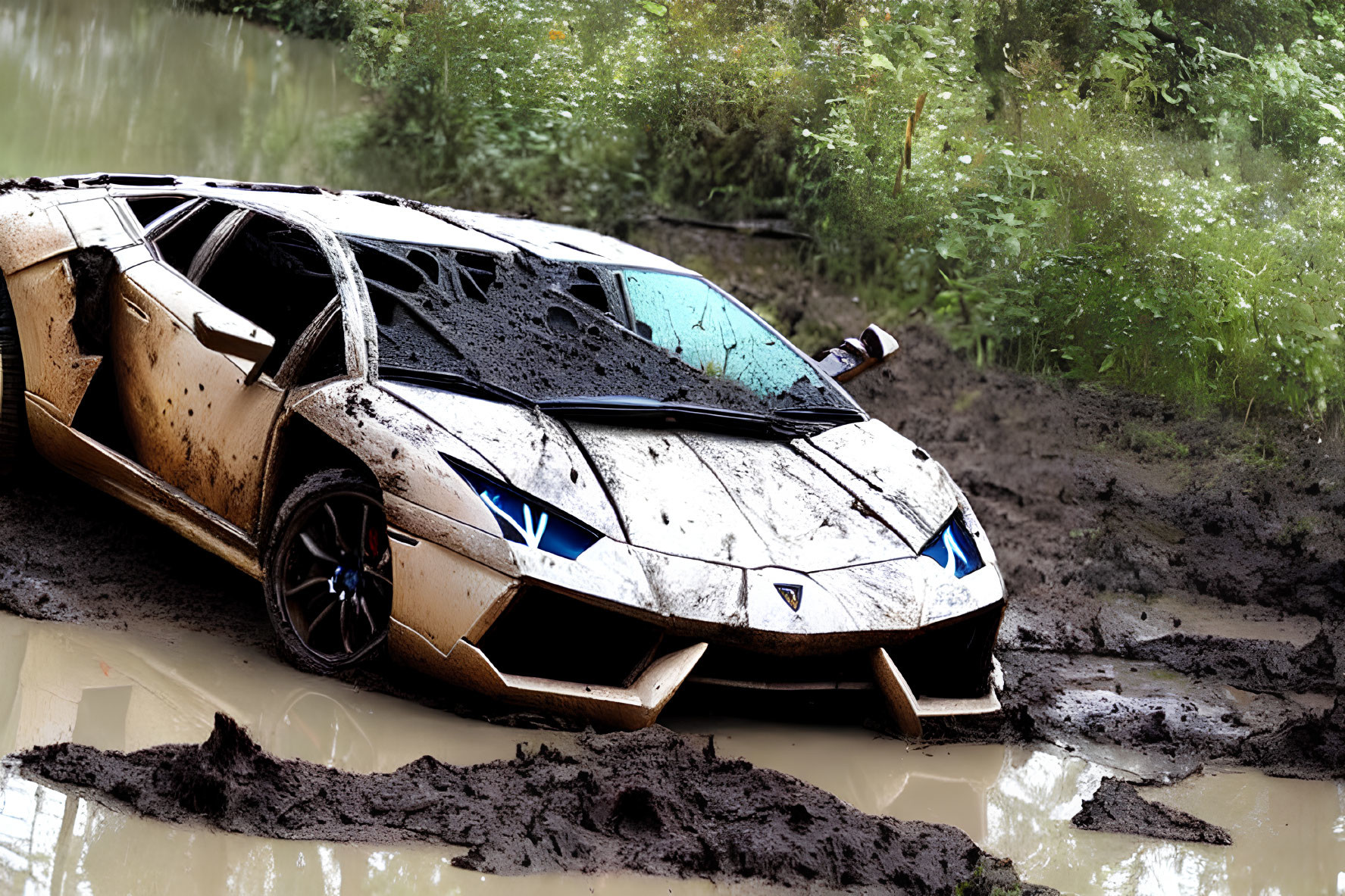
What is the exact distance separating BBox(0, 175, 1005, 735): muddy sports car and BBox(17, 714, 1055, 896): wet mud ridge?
469mm

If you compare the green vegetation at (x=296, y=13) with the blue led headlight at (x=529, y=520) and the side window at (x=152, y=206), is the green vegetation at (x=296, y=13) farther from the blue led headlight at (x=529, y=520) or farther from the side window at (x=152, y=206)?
the blue led headlight at (x=529, y=520)

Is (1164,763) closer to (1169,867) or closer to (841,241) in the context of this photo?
(1169,867)

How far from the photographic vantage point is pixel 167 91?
11430 mm

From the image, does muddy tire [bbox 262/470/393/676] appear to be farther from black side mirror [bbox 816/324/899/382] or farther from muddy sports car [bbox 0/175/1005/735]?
black side mirror [bbox 816/324/899/382]

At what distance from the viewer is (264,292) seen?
4777 millimetres

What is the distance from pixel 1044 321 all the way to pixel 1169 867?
674 centimetres

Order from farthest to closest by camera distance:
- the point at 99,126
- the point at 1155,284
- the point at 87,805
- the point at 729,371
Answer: the point at 99,126 → the point at 1155,284 → the point at 729,371 → the point at 87,805

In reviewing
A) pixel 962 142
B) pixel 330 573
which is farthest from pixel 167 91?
pixel 330 573

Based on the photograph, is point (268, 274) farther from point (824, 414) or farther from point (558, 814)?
point (558, 814)

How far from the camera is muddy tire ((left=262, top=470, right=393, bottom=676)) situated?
398 cm

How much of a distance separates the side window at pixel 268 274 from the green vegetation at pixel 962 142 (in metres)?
5.96

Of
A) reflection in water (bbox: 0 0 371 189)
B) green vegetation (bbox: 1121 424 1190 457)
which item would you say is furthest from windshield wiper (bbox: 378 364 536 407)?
reflection in water (bbox: 0 0 371 189)

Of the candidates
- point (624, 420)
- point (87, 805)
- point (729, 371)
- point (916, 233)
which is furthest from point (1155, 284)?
point (87, 805)

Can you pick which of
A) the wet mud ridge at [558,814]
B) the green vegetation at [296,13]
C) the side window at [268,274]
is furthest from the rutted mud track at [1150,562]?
the green vegetation at [296,13]
